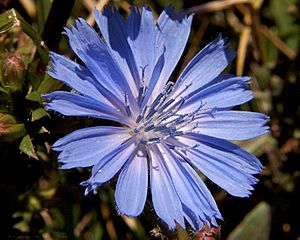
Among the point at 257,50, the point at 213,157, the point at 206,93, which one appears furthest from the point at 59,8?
the point at 257,50

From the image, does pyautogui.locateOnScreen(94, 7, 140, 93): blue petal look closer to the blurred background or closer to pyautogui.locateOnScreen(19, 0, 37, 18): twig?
the blurred background

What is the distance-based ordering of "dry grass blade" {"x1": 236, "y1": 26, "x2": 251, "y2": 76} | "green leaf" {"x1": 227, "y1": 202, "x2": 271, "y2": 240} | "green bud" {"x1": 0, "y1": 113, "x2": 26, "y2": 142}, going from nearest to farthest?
"green bud" {"x1": 0, "y1": 113, "x2": 26, "y2": 142} → "green leaf" {"x1": 227, "y1": 202, "x2": 271, "y2": 240} → "dry grass blade" {"x1": 236, "y1": 26, "x2": 251, "y2": 76}

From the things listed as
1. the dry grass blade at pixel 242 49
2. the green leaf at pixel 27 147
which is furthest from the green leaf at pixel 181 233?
the dry grass blade at pixel 242 49

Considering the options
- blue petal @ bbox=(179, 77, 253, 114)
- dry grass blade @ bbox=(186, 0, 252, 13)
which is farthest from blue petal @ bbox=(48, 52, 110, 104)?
dry grass blade @ bbox=(186, 0, 252, 13)

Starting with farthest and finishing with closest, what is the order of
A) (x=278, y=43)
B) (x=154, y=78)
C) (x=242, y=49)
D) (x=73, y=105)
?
(x=278, y=43) → (x=242, y=49) → (x=154, y=78) → (x=73, y=105)

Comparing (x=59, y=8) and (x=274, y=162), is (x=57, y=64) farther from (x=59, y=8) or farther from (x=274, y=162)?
(x=274, y=162)

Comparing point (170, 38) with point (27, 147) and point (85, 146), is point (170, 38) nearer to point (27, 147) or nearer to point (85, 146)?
point (85, 146)

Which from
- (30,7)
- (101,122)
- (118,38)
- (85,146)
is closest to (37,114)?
(101,122)
